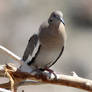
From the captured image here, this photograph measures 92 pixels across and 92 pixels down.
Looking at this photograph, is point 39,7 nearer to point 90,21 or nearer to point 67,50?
point 90,21

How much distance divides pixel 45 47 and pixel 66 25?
4.29m

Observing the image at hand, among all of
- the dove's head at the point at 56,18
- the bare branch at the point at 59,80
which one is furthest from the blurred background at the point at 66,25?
the bare branch at the point at 59,80

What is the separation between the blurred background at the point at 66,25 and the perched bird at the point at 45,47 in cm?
203

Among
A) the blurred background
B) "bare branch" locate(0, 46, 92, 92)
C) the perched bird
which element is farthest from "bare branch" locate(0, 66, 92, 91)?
the blurred background

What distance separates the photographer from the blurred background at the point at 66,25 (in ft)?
18.9

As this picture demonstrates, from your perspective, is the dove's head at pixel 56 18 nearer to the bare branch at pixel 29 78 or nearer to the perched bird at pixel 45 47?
the perched bird at pixel 45 47

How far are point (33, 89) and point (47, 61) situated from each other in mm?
2324

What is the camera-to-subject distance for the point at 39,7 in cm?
808

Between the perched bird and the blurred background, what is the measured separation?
2.03 m

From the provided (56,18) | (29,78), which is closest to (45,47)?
(56,18)

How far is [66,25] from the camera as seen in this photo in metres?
7.25

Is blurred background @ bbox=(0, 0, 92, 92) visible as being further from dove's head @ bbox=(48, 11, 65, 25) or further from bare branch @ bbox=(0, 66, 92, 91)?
bare branch @ bbox=(0, 66, 92, 91)

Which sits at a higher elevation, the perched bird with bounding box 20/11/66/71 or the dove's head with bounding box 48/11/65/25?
the dove's head with bounding box 48/11/65/25

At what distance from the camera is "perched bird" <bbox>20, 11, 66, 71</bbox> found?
2.98 m
